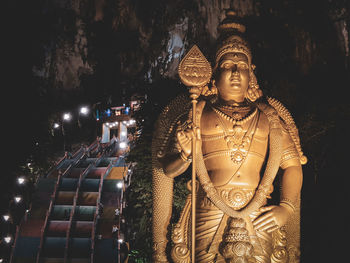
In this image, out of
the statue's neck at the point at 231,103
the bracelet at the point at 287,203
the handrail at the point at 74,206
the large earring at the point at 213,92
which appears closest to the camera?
the bracelet at the point at 287,203

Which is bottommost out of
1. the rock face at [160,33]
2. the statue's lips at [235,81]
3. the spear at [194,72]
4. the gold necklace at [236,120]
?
the gold necklace at [236,120]

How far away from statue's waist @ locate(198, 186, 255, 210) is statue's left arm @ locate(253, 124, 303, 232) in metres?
0.17

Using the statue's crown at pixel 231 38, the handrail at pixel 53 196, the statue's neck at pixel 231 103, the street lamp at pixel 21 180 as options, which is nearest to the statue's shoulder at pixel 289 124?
Result: the statue's neck at pixel 231 103

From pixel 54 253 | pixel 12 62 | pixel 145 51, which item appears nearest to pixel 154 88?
pixel 145 51

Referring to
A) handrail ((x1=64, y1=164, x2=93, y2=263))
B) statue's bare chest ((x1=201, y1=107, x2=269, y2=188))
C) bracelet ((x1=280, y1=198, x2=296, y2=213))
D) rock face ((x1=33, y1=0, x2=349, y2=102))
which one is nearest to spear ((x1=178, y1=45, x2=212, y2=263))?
statue's bare chest ((x1=201, y1=107, x2=269, y2=188))

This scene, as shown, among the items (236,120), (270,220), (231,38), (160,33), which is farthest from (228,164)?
(160,33)

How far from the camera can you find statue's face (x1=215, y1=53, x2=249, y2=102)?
3.50m

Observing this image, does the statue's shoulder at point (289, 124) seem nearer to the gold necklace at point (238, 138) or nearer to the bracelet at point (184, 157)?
the gold necklace at point (238, 138)

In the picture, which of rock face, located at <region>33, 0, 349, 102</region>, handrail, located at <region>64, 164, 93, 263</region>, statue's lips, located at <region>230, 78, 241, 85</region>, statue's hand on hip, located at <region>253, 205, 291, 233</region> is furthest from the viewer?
handrail, located at <region>64, 164, 93, 263</region>

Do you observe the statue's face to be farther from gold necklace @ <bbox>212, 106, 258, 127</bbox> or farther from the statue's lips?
gold necklace @ <bbox>212, 106, 258, 127</bbox>

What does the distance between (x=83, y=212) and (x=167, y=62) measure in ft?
27.1

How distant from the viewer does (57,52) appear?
31.3 feet

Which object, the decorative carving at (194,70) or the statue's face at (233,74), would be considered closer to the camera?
the decorative carving at (194,70)

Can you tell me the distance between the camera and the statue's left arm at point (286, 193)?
3232 mm
